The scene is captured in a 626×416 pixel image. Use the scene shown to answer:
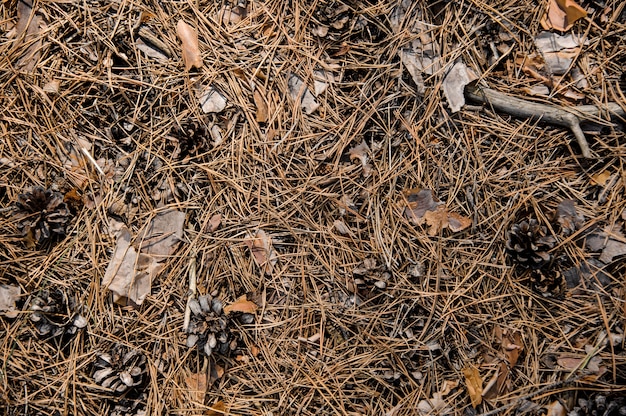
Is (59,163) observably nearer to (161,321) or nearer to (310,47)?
(161,321)

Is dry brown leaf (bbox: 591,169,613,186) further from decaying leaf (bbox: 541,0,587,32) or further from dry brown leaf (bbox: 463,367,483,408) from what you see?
dry brown leaf (bbox: 463,367,483,408)

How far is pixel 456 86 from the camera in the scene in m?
2.25

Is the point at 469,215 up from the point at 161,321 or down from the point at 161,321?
up

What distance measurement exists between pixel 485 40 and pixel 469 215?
887 mm

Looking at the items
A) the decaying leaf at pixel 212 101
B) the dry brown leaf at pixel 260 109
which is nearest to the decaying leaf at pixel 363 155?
the dry brown leaf at pixel 260 109

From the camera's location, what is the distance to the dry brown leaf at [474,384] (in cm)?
216

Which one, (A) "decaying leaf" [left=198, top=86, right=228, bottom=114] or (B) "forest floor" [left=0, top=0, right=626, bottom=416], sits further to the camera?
(A) "decaying leaf" [left=198, top=86, right=228, bottom=114]

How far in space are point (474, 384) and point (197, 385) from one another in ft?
4.36

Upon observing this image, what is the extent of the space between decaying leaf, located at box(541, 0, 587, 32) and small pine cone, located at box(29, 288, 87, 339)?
8.95ft

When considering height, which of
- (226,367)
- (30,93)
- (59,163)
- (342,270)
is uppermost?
(30,93)

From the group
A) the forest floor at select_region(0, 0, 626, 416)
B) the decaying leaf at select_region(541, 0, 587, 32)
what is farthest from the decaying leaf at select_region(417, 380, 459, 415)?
the decaying leaf at select_region(541, 0, 587, 32)

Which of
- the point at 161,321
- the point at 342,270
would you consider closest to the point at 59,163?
the point at 161,321

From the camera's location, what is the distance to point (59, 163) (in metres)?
2.30

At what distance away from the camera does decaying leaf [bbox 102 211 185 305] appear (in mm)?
2219
